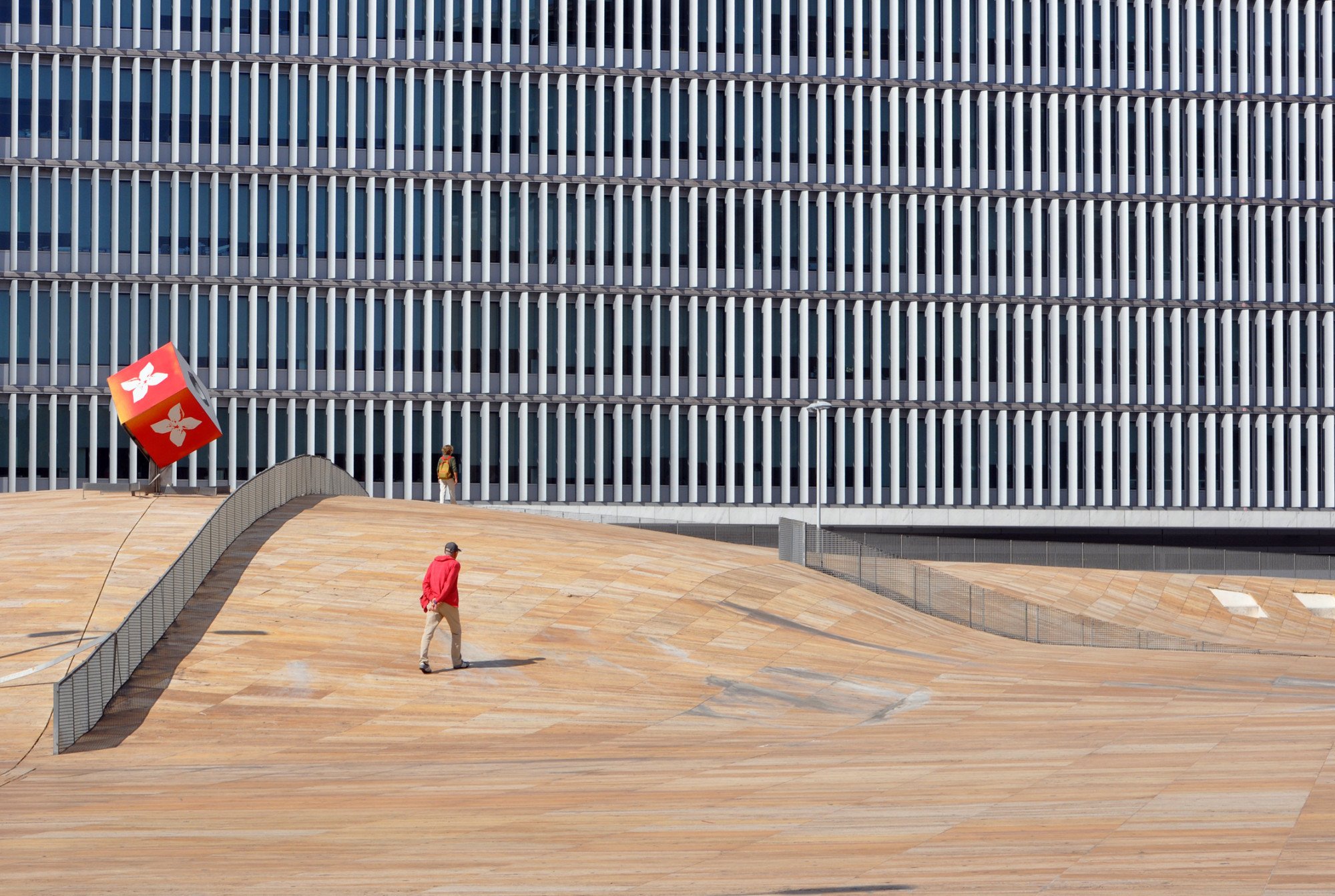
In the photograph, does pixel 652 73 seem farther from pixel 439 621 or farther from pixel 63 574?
pixel 439 621

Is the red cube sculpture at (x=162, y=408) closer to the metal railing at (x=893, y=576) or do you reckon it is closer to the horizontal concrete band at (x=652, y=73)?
the metal railing at (x=893, y=576)

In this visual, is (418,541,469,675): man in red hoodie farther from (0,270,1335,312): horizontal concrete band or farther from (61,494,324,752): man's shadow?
(0,270,1335,312): horizontal concrete band

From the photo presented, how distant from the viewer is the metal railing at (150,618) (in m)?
17.6

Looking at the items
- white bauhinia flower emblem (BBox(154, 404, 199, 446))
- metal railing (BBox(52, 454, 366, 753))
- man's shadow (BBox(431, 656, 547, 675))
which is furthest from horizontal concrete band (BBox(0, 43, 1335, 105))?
man's shadow (BBox(431, 656, 547, 675))

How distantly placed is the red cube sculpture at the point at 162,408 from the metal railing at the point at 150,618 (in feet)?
6.14

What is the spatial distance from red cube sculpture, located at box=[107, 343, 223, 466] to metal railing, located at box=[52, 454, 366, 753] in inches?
73.7

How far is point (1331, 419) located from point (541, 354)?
32.5m

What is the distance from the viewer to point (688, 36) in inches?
2586

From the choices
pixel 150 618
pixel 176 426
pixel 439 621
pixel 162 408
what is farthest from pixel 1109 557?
pixel 150 618

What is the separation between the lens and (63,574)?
2519 centimetres

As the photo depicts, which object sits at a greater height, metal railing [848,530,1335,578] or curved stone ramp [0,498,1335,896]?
curved stone ramp [0,498,1335,896]

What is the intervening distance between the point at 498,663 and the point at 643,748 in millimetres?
5585

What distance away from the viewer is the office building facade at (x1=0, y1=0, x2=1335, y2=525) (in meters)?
62.6

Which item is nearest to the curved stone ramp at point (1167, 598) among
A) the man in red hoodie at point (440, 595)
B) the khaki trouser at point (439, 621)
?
the khaki trouser at point (439, 621)
